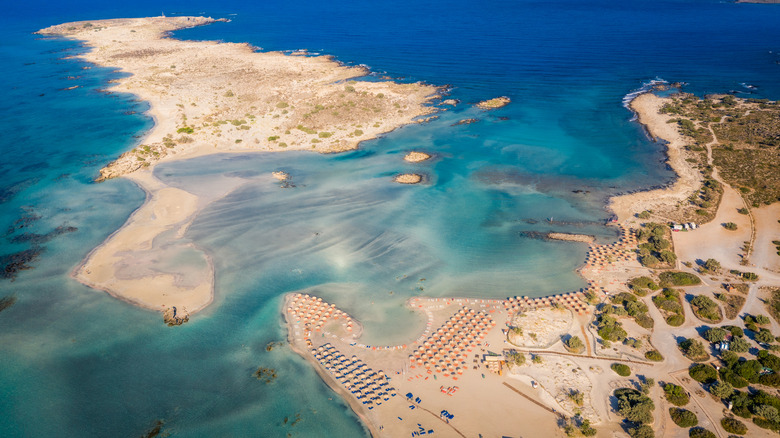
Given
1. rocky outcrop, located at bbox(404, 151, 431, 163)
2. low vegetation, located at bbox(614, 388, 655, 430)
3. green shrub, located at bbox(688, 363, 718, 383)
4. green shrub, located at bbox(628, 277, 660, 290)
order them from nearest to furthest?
1. low vegetation, located at bbox(614, 388, 655, 430)
2. green shrub, located at bbox(688, 363, 718, 383)
3. green shrub, located at bbox(628, 277, 660, 290)
4. rocky outcrop, located at bbox(404, 151, 431, 163)

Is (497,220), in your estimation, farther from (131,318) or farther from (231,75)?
(231,75)

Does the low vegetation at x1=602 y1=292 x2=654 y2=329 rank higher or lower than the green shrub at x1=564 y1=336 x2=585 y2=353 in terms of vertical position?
higher

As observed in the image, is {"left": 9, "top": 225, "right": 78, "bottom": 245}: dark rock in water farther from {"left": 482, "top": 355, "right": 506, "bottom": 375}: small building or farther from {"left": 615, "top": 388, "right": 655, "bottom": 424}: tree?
{"left": 615, "top": 388, "right": 655, "bottom": 424}: tree

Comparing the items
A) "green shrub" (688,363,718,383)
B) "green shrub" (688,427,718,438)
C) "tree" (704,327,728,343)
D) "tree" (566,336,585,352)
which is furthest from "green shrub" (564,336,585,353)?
"tree" (704,327,728,343)

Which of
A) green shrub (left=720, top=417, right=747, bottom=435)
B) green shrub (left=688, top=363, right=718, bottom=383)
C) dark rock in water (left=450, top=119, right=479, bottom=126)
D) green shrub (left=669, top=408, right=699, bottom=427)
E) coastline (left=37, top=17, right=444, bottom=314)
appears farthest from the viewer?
dark rock in water (left=450, top=119, right=479, bottom=126)

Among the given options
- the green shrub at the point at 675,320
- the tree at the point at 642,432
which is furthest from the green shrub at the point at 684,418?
the green shrub at the point at 675,320

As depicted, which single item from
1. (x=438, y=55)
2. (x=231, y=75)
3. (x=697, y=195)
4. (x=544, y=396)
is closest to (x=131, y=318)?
(x=544, y=396)
